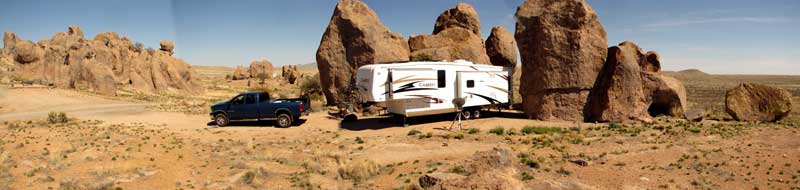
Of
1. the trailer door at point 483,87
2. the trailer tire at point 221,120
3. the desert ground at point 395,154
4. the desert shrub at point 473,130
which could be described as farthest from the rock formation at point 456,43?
the trailer tire at point 221,120

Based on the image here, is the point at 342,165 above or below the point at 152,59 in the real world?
below

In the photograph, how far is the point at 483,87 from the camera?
68.3ft

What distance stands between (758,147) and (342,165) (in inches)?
450

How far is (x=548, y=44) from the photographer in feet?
63.7

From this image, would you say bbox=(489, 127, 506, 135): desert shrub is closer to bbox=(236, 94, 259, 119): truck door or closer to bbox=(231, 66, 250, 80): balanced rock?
bbox=(236, 94, 259, 119): truck door

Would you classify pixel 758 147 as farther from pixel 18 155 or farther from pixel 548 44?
pixel 18 155

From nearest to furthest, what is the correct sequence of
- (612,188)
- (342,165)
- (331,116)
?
(612,188) < (342,165) < (331,116)

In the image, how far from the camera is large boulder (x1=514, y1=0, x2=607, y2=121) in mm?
19094

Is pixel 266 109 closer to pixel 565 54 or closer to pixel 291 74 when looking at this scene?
pixel 565 54

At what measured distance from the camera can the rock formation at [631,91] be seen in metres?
18.7

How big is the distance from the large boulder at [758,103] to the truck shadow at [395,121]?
8412 millimetres

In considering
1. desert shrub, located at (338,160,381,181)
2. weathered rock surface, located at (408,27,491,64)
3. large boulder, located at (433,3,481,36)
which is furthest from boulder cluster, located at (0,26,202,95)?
desert shrub, located at (338,160,381,181)

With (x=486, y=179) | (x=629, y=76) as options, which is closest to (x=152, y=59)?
(x=629, y=76)

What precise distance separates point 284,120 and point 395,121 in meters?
4.85
